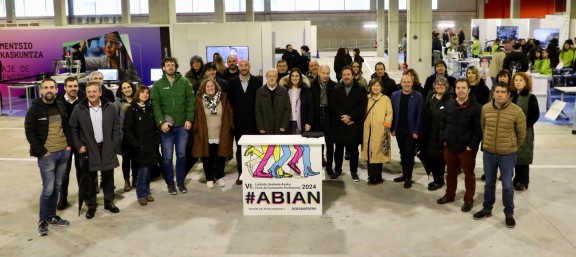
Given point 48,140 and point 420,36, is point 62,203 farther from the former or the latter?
point 420,36

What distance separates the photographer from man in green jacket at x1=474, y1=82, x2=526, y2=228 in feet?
17.4

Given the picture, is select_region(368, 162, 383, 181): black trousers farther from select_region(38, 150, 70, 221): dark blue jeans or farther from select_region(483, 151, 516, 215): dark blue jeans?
select_region(38, 150, 70, 221): dark blue jeans

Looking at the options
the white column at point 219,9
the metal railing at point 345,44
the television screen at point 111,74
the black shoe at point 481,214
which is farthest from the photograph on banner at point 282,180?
the metal railing at point 345,44

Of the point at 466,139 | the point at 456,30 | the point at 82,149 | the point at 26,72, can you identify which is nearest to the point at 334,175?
the point at 466,139

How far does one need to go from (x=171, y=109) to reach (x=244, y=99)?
89cm

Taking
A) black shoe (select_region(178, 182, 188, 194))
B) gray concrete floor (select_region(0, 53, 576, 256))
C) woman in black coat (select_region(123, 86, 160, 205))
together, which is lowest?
gray concrete floor (select_region(0, 53, 576, 256))

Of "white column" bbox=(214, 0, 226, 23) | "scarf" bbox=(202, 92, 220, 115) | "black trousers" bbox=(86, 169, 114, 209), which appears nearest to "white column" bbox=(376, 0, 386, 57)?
"white column" bbox=(214, 0, 226, 23)

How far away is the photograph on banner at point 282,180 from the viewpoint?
19.4ft

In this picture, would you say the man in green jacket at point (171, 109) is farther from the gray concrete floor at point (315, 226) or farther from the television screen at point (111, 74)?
the television screen at point (111, 74)

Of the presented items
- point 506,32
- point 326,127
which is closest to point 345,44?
point 506,32

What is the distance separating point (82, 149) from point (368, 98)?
3207mm

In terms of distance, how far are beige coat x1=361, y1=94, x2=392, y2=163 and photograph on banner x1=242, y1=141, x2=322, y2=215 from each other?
3.88 ft

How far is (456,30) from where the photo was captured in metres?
37.7

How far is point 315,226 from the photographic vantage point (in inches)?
223
